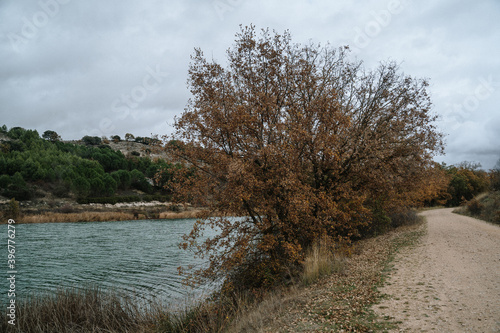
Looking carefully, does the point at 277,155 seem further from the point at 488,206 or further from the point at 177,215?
the point at 177,215

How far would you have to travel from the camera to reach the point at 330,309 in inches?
288

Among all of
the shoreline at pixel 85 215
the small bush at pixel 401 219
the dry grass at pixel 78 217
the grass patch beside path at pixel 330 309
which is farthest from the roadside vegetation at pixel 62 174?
the grass patch beside path at pixel 330 309

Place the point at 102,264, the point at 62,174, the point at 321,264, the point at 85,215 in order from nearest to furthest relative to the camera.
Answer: the point at 321,264 → the point at 102,264 → the point at 85,215 → the point at 62,174

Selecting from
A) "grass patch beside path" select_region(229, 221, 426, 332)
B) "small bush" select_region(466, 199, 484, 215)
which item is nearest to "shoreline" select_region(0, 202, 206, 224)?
"grass patch beside path" select_region(229, 221, 426, 332)

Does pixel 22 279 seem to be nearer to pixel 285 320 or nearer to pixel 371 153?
pixel 285 320

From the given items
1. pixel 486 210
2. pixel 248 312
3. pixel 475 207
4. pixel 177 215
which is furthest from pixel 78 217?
pixel 475 207

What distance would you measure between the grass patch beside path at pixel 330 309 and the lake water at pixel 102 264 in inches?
180

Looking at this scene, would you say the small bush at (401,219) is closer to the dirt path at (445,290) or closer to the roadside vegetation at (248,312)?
the dirt path at (445,290)

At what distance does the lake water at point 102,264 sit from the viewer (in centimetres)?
1302

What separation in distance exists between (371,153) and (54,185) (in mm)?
82531

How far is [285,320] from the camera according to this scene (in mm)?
7160

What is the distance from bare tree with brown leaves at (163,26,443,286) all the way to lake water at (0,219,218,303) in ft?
10.4

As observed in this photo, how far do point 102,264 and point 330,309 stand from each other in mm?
15135

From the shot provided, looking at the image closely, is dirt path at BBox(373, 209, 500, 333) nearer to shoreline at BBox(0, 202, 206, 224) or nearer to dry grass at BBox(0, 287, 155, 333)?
dry grass at BBox(0, 287, 155, 333)
